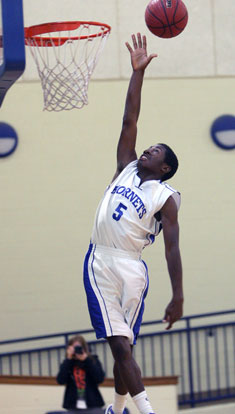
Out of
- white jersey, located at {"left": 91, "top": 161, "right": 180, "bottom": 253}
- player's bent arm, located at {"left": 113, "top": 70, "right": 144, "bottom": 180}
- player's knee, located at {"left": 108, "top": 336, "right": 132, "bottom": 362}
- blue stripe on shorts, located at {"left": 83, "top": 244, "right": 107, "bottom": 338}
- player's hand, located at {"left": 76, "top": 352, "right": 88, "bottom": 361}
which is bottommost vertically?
player's hand, located at {"left": 76, "top": 352, "right": 88, "bottom": 361}

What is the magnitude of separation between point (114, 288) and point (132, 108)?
134 cm

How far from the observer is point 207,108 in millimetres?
13898

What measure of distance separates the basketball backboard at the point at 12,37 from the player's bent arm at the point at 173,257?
1.44m

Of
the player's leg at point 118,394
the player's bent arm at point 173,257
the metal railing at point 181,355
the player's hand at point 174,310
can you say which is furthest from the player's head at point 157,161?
the metal railing at point 181,355

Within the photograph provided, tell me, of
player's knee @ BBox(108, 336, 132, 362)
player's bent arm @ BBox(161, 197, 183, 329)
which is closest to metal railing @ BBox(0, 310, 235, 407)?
player's knee @ BBox(108, 336, 132, 362)

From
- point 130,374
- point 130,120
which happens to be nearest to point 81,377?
point 130,374

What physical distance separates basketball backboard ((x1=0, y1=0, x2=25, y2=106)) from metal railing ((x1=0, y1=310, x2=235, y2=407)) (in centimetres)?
608

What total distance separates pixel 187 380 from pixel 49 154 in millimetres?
3826

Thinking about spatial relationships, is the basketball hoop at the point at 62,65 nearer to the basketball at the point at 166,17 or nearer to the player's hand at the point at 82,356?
the basketball at the point at 166,17

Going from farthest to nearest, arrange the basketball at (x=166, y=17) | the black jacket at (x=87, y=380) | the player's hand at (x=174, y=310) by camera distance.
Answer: the black jacket at (x=87, y=380), the basketball at (x=166, y=17), the player's hand at (x=174, y=310)

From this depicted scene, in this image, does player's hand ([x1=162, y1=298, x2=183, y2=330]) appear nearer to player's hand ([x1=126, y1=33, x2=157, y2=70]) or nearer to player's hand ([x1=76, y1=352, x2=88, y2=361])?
player's hand ([x1=126, y1=33, x2=157, y2=70])

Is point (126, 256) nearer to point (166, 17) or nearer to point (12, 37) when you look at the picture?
point (12, 37)

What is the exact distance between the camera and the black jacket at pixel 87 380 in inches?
368

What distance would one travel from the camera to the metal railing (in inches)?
490
